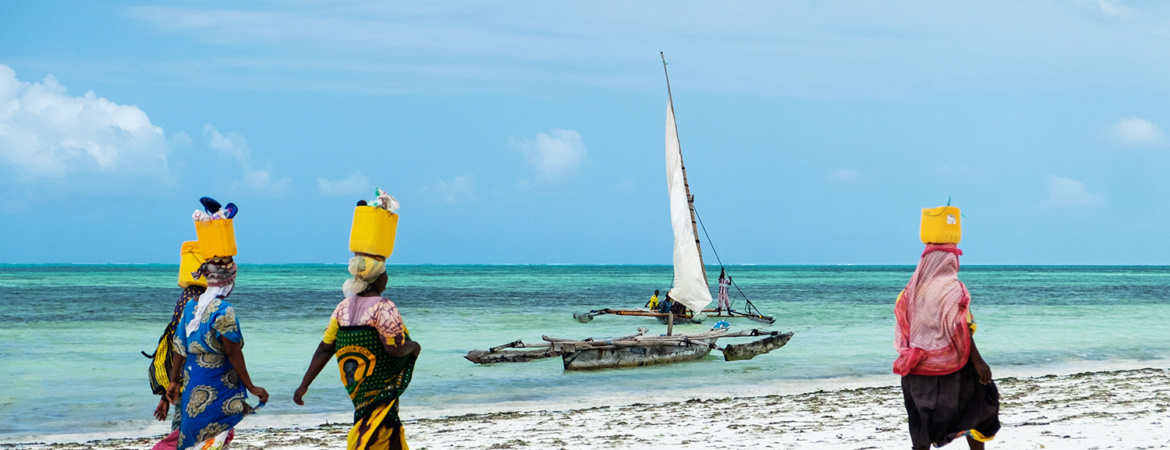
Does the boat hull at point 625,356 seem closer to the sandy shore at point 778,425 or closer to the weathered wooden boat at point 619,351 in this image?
the weathered wooden boat at point 619,351

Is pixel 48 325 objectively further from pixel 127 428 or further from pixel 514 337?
pixel 127 428

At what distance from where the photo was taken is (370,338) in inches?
173

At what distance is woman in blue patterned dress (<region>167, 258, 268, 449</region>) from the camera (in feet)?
15.0

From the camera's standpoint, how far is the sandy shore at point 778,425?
6812 millimetres

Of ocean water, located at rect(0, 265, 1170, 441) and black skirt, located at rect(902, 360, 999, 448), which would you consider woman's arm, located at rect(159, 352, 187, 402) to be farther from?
ocean water, located at rect(0, 265, 1170, 441)

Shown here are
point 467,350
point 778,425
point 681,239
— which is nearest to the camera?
point 778,425

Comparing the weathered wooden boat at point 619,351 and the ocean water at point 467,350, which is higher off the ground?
the weathered wooden boat at point 619,351

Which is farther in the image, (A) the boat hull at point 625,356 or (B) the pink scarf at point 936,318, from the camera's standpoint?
(A) the boat hull at point 625,356

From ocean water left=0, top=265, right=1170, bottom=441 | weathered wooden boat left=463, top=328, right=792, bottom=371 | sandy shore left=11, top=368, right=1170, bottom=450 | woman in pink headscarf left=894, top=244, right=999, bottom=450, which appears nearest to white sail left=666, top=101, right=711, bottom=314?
ocean water left=0, top=265, right=1170, bottom=441

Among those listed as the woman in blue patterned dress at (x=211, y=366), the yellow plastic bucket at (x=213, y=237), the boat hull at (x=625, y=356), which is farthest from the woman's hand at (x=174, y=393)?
the boat hull at (x=625, y=356)

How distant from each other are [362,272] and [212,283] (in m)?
0.87

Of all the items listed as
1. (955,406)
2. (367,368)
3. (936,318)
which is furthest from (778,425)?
(367,368)

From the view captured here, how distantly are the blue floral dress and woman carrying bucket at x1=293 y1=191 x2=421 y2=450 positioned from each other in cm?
43

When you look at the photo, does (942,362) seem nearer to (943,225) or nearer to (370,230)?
(943,225)
